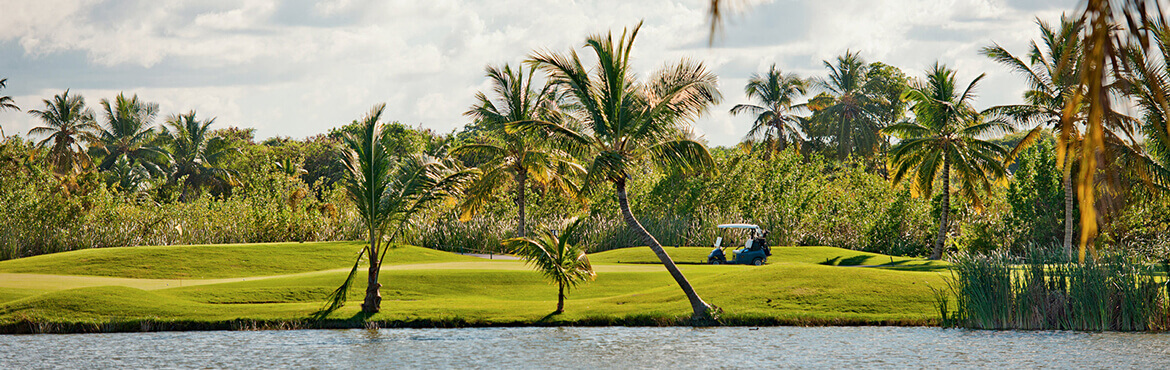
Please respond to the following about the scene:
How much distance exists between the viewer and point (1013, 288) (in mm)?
18875

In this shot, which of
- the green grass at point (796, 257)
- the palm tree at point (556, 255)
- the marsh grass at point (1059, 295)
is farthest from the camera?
the green grass at point (796, 257)

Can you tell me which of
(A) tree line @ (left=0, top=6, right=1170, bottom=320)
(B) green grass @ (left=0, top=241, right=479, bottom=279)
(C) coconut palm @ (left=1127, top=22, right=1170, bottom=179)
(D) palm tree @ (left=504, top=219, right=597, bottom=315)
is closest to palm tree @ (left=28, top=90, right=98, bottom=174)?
(A) tree line @ (left=0, top=6, right=1170, bottom=320)

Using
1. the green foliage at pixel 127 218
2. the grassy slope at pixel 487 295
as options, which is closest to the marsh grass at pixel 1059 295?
the grassy slope at pixel 487 295

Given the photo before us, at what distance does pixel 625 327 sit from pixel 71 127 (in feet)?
146

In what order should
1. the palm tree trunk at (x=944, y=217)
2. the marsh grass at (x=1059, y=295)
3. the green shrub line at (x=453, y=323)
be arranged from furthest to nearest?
the palm tree trunk at (x=944, y=217) → the green shrub line at (x=453, y=323) → the marsh grass at (x=1059, y=295)

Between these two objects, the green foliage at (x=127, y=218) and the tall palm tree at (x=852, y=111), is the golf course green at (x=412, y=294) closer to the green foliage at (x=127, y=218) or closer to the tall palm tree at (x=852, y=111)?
the green foliage at (x=127, y=218)

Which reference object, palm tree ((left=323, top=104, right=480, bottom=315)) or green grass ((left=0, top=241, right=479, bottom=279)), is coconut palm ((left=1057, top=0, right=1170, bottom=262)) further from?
green grass ((left=0, top=241, right=479, bottom=279))

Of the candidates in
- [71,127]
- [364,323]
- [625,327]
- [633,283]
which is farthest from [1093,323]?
[71,127]

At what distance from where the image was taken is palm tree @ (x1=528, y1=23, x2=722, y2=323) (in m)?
19.6

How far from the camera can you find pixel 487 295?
A: 24.9m

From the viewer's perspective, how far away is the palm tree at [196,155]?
6365cm

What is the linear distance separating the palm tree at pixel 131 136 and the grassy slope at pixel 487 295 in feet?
113

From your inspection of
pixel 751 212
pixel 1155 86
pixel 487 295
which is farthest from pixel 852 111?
pixel 1155 86

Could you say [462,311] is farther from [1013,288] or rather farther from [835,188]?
[835,188]
